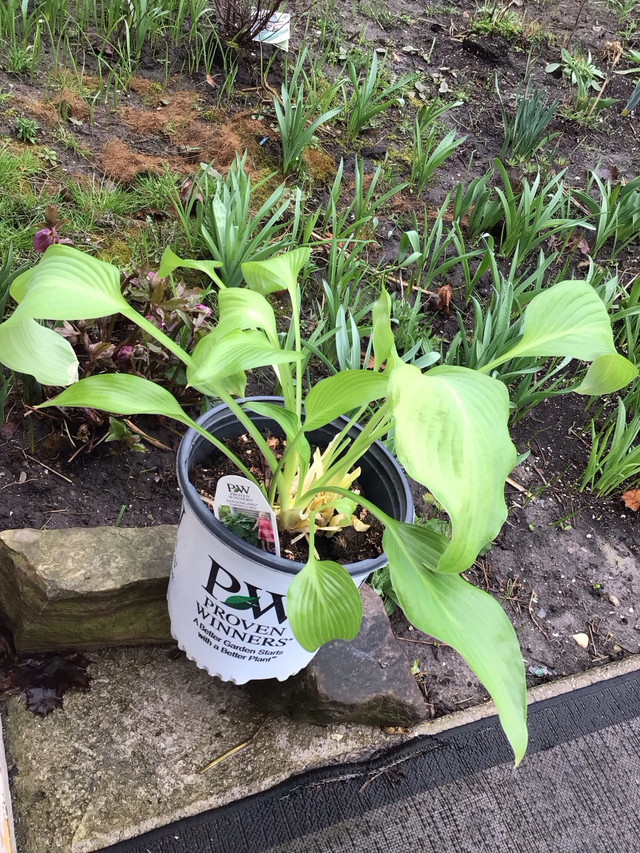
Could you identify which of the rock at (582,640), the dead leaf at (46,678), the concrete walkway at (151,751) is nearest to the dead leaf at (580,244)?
the rock at (582,640)

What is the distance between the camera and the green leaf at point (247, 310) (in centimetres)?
90

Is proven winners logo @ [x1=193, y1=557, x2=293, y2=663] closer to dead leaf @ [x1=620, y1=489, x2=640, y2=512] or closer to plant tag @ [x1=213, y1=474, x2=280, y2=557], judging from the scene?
plant tag @ [x1=213, y1=474, x2=280, y2=557]

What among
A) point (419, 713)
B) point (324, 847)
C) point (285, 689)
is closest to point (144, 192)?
point (285, 689)

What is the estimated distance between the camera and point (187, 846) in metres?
1.07

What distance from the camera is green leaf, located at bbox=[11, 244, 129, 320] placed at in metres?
0.77

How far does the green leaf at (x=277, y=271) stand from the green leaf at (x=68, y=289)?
23 cm

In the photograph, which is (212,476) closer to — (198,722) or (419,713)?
(198,722)

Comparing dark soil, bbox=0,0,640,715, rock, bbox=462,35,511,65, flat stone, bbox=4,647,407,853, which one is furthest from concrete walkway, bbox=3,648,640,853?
rock, bbox=462,35,511,65

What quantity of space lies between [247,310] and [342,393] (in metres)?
0.20

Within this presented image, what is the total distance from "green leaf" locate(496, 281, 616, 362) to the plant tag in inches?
15.2

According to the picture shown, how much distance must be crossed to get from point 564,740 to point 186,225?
4.78 ft

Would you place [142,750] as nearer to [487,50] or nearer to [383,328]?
[383,328]

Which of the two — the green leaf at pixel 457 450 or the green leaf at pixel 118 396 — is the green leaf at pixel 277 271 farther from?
the green leaf at pixel 457 450

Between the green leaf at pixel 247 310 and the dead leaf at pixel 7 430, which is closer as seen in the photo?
the green leaf at pixel 247 310
